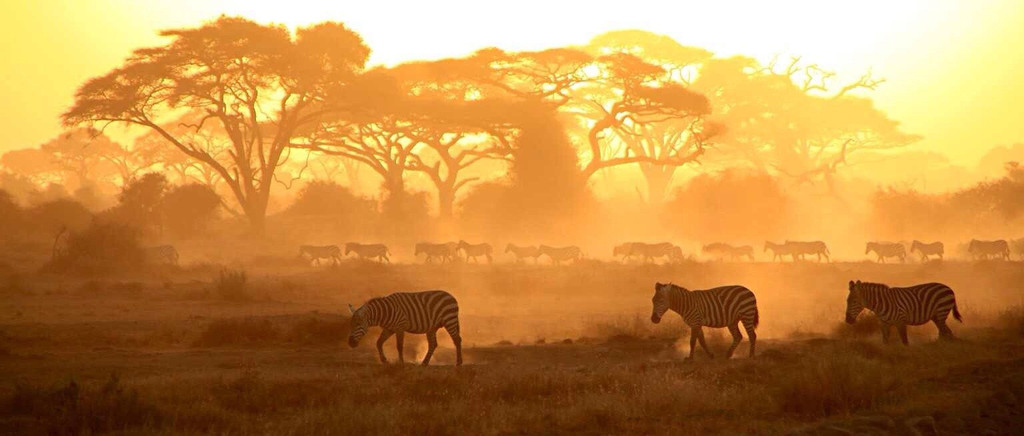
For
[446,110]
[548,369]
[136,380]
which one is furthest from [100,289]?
[446,110]

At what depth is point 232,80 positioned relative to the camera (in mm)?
45219

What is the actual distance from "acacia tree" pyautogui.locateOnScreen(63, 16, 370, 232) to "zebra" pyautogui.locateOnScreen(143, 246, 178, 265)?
905cm

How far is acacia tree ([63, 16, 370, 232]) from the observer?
4331cm

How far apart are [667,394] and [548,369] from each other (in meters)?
2.93

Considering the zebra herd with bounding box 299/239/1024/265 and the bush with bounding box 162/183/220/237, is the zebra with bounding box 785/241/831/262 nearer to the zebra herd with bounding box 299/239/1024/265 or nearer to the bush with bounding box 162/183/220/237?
the zebra herd with bounding box 299/239/1024/265

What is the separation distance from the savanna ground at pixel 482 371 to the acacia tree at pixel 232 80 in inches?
662

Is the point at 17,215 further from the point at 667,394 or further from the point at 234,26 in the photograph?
the point at 667,394

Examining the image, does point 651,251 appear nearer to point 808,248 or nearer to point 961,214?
point 808,248

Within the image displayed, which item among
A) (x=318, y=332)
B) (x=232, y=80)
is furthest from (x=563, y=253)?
(x=318, y=332)

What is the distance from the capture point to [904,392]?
1241 centimetres

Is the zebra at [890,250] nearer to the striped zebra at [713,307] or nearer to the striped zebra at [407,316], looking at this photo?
the striped zebra at [713,307]

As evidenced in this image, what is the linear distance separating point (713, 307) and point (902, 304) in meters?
3.10

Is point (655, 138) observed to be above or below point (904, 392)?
above

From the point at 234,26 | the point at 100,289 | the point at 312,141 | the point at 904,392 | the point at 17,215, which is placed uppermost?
the point at 234,26
